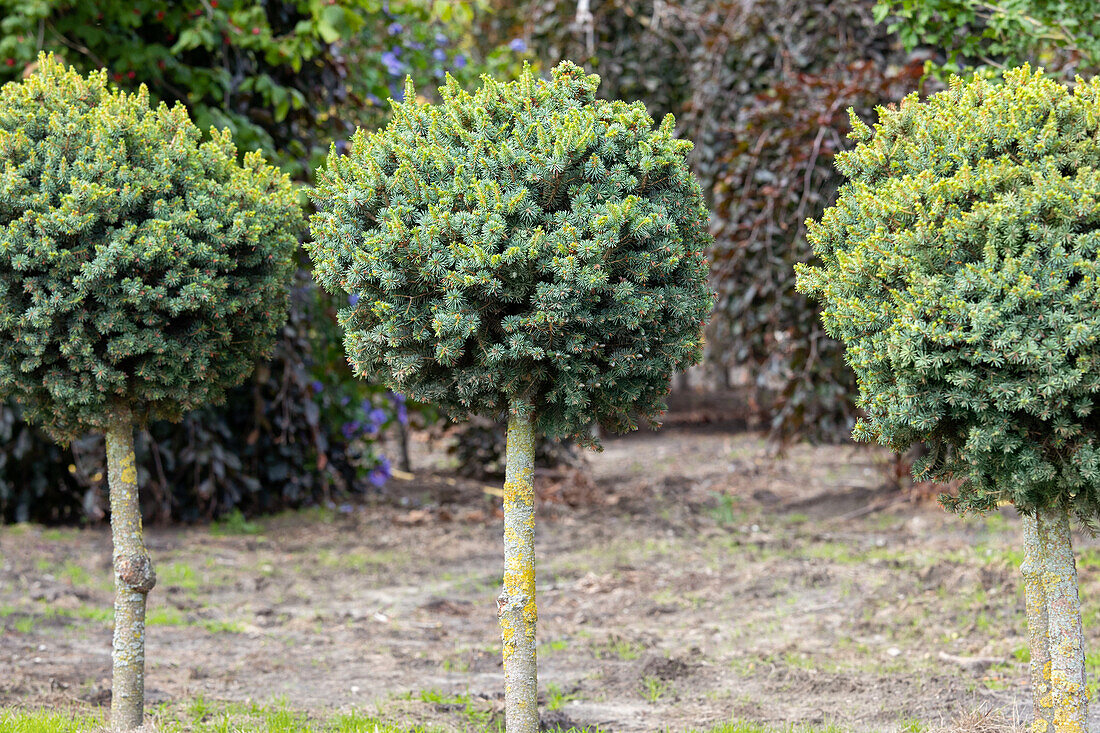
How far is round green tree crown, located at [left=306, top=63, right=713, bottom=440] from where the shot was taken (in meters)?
2.73

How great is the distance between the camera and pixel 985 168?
2518 millimetres

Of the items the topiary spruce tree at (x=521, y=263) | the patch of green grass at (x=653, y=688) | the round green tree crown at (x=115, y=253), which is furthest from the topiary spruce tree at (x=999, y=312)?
the round green tree crown at (x=115, y=253)

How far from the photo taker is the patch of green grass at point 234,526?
22.7 feet

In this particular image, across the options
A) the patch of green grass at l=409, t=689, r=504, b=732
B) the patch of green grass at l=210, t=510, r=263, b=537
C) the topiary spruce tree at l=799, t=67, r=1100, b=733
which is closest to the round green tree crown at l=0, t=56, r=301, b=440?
the patch of green grass at l=409, t=689, r=504, b=732

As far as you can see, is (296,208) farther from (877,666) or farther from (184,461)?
(184,461)

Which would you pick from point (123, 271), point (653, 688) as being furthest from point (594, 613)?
point (123, 271)

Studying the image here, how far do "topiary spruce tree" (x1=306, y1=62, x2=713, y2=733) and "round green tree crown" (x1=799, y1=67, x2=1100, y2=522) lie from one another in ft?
1.87

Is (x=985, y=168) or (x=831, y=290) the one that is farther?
(x=831, y=290)

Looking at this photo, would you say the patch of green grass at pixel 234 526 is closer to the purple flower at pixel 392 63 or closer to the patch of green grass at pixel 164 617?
the patch of green grass at pixel 164 617

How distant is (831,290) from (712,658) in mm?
2216

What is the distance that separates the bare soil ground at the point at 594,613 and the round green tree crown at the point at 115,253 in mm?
1389

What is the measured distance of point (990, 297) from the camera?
2.40 m

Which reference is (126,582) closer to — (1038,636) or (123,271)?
(123,271)

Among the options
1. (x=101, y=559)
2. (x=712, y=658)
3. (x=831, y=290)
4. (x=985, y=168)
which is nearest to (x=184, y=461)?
(x=101, y=559)
